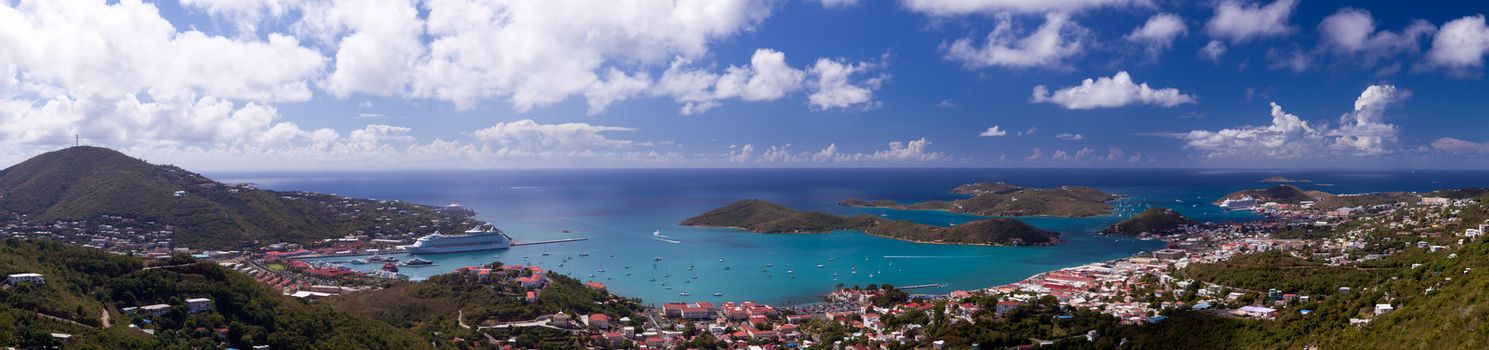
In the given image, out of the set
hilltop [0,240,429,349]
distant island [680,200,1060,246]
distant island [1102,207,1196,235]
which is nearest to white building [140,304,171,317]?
hilltop [0,240,429,349]

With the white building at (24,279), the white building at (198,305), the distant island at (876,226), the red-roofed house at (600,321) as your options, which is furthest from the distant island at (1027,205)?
the white building at (24,279)

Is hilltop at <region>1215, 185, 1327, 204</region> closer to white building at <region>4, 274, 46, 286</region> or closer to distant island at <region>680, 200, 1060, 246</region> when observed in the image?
distant island at <region>680, 200, 1060, 246</region>

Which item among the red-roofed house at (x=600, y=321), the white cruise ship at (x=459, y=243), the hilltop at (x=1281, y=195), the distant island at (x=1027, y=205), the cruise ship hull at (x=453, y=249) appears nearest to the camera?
the red-roofed house at (x=600, y=321)

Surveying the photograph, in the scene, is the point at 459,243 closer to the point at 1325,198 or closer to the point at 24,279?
the point at 24,279

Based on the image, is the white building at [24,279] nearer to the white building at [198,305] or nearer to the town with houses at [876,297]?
the town with houses at [876,297]

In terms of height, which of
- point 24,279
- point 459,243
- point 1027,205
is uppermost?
point 24,279

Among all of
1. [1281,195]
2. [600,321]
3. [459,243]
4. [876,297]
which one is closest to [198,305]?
[600,321]
